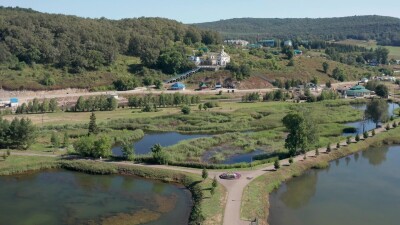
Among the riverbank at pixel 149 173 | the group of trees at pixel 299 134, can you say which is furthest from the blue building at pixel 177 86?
the riverbank at pixel 149 173

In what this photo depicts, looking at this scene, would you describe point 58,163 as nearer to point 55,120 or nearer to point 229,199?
point 229,199

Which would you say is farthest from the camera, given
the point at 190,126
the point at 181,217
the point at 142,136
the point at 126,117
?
the point at 126,117

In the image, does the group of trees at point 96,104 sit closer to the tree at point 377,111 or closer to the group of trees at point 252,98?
the group of trees at point 252,98

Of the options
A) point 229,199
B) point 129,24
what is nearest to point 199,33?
point 129,24

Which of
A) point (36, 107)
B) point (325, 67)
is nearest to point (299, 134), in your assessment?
point (36, 107)

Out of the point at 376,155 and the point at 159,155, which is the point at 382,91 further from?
the point at 159,155

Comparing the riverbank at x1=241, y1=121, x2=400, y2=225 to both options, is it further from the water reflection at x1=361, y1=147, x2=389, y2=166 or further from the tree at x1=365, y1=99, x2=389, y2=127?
the tree at x1=365, y1=99, x2=389, y2=127
